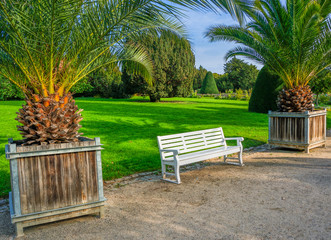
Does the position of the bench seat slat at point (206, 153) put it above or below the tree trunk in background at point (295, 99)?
below

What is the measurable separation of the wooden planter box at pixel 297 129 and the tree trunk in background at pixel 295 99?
35cm

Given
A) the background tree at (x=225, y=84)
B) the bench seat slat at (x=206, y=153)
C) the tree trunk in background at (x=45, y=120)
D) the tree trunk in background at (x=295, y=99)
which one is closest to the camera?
the tree trunk in background at (x=45, y=120)

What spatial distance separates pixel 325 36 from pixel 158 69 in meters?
20.0

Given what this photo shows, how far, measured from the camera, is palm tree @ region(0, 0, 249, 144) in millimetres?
3484

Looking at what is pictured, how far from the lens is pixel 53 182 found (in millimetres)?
3723

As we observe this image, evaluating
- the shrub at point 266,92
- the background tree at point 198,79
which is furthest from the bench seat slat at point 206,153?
the background tree at point 198,79

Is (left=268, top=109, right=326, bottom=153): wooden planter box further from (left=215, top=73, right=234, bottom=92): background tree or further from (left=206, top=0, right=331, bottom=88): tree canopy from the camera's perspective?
(left=215, top=73, right=234, bottom=92): background tree

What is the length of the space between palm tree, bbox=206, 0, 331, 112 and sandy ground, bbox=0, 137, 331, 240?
10.7 feet

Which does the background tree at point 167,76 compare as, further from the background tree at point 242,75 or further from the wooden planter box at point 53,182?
the background tree at point 242,75

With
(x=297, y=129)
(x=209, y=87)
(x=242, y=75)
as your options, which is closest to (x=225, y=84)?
(x=242, y=75)

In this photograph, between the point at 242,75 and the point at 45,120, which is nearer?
the point at 45,120

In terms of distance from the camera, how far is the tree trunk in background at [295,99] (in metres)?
8.38

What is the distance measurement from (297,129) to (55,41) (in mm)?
6894

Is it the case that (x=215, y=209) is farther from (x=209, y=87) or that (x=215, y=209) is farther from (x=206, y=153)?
(x=209, y=87)
